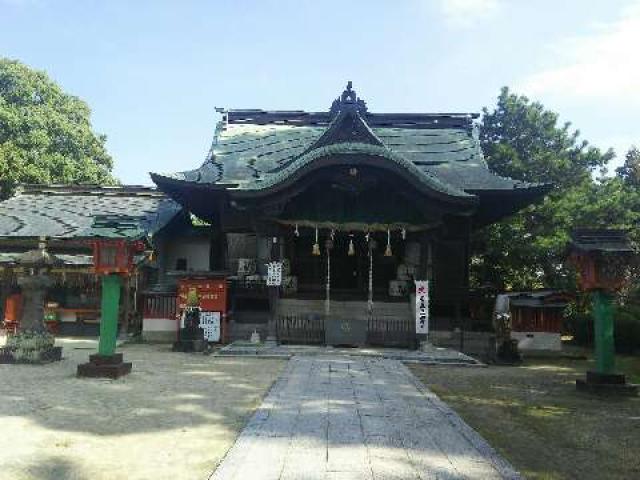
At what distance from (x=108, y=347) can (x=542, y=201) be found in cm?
2015

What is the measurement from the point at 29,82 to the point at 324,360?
119ft

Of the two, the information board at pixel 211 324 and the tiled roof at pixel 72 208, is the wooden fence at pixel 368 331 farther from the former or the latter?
the tiled roof at pixel 72 208

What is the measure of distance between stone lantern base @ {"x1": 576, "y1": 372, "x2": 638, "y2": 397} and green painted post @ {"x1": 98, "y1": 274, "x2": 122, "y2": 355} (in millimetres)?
9460

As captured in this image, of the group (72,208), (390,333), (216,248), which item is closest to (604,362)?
(390,333)

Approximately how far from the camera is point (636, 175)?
35.5 m

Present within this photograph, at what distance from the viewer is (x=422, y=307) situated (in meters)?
16.5

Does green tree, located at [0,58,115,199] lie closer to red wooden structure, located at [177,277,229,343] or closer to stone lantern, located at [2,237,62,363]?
red wooden structure, located at [177,277,229,343]

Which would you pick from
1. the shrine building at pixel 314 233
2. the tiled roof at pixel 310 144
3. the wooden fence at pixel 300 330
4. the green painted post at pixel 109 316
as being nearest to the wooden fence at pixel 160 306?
the shrine building at pixel 314 233

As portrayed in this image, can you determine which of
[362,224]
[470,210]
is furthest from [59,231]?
[470,210]

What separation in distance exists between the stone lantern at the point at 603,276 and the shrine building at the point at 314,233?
21.1ft

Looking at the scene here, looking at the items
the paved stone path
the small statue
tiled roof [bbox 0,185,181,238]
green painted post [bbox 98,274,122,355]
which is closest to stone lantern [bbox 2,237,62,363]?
green painted post [bbox 98,274,122,355]

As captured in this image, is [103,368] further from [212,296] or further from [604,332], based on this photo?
[604,332]

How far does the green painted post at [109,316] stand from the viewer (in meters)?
10.9

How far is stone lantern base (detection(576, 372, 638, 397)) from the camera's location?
9.80m
